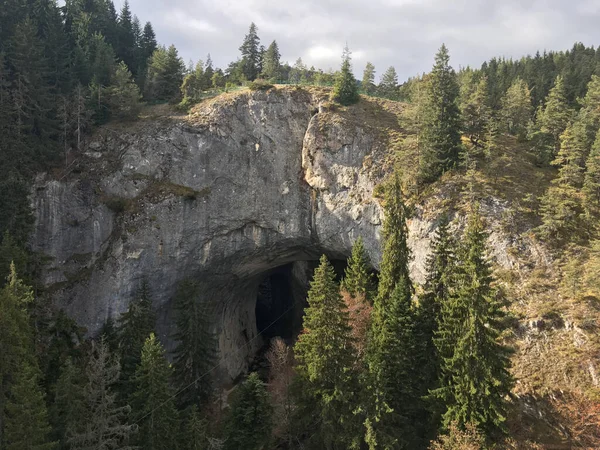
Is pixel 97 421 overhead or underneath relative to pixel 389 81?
underneath

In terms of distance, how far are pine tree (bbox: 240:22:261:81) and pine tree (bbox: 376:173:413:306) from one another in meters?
40.0

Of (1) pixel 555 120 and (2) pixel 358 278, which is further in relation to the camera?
(1) pixel 555 120

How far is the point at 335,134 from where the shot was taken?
38.8 meters

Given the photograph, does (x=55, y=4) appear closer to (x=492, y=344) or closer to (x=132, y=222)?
(x=132, y=222)

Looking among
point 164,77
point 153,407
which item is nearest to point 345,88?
point 164,77

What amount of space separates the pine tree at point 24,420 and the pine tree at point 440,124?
1137 inches

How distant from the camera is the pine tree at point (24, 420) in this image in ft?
60.5

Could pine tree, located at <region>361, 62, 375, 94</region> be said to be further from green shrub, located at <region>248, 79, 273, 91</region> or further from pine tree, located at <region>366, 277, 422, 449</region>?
pine tree, located at <region>366, 277, 422, 449</region>

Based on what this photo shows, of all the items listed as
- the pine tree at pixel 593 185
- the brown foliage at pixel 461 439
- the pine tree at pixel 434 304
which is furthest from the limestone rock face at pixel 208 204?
the brown foliage at pixel 461 439

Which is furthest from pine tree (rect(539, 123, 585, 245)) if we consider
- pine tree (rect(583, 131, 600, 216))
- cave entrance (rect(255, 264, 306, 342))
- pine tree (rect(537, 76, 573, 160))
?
cave entrance (rect(255, 264, 306, 342))

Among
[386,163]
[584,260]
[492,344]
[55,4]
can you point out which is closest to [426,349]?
[492,344]

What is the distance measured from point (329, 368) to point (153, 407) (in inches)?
385

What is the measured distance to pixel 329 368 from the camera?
23.3 meters

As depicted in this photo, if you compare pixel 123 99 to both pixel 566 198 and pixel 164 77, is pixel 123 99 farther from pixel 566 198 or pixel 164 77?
pixel 566 198
